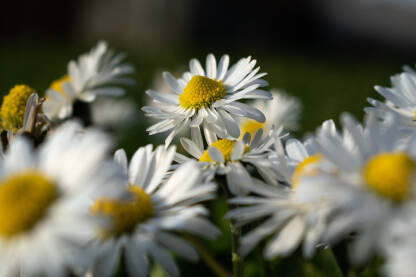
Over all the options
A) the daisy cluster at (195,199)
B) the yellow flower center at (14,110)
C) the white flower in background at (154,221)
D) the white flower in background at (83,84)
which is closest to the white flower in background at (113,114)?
the white flower in background at (83,84)

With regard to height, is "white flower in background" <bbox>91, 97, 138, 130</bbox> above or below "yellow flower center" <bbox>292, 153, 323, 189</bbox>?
above

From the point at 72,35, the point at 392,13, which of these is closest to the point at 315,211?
the point at 72,35

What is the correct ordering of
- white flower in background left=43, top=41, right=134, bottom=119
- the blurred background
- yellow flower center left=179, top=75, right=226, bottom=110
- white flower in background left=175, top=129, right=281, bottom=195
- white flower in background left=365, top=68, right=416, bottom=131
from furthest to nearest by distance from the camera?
the blurred background → white flower in background left=43, top=41, right=134, bottom=119 → yellow flower center left=179, top=75, right=226, bottom=110 → white flower in background left=365, top=68, right=416, bottom=131 → white flower in background left=175, top=129, right=281, bottom=195

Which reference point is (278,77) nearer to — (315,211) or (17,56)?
(17,56)

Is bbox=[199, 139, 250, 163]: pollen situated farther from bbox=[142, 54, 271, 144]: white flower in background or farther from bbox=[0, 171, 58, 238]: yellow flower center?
bbox=[0, 171, 58, 238]: yellow flower center

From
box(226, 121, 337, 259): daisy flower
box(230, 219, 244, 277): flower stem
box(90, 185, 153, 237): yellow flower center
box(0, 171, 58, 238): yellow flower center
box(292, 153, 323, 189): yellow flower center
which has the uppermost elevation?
box(0, 171, 58, 238): yellow flower center

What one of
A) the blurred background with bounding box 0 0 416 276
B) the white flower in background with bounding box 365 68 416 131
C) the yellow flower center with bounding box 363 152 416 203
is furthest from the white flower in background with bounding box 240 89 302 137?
the blurred background with bounding box 0 0 416 276
